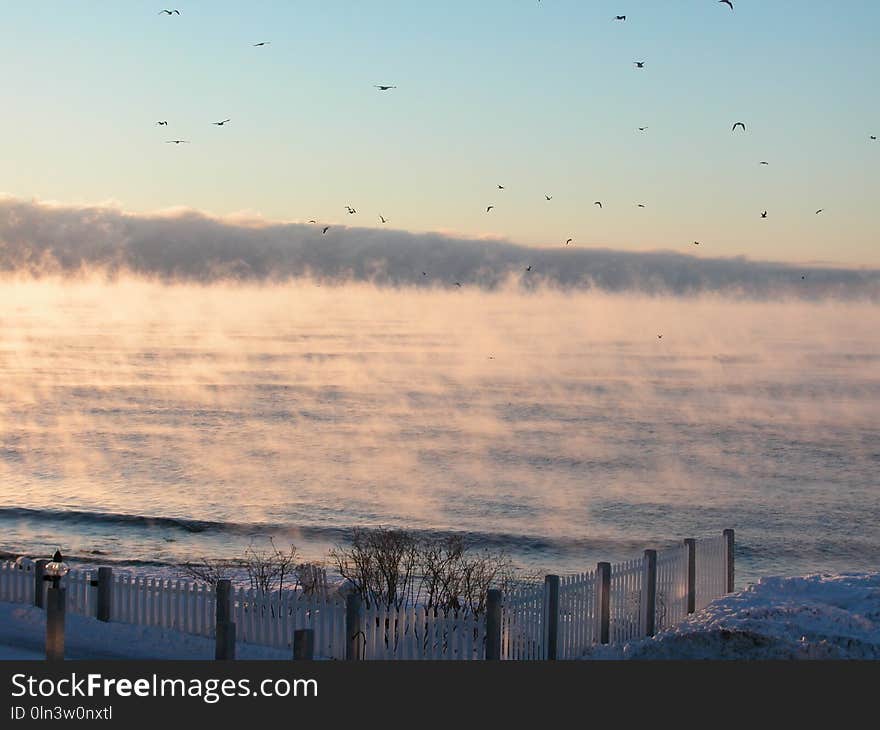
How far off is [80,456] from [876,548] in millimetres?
58712

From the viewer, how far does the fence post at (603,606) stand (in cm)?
2116

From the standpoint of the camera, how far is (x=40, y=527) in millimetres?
58125

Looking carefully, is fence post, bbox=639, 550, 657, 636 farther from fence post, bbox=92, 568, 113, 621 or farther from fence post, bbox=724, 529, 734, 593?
fence post, bbox=92, 568, 113, 621

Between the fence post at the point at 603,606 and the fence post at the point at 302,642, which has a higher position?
Result: the fence post at the point at 302,642

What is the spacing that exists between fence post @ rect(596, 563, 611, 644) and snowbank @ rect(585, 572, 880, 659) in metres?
0.26

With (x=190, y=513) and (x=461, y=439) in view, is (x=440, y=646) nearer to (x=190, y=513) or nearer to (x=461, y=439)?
(x=190, y=513)

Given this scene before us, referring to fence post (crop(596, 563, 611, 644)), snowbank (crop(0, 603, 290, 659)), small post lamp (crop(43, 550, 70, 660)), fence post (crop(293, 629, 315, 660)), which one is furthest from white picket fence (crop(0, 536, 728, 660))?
small post lamp (crop(43, 550, 70, 660))

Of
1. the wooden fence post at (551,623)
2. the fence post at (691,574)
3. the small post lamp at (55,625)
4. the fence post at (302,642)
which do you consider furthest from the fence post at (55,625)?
the fence post at (691,574)

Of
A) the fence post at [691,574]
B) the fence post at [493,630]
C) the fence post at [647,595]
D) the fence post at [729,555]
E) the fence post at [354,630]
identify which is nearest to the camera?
the fence post at [493,630]

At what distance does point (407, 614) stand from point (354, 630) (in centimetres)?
84

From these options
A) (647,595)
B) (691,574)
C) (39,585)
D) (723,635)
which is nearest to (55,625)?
(39,585)

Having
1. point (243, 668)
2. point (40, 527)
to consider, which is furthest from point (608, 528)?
point (243, 668)

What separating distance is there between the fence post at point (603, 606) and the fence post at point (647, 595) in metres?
1.04

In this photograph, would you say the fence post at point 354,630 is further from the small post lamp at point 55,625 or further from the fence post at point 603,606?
the small post lamp at point 55,625
